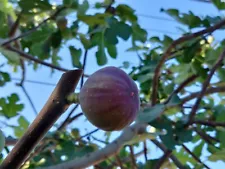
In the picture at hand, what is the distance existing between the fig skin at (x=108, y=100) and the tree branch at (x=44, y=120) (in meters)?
0.02

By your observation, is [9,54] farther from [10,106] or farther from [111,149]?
[111,149]

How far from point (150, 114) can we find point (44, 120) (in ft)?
2.32

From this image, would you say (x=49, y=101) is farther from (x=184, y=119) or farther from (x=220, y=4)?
(x=220, y=4)

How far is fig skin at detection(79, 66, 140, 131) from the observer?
1.92ft

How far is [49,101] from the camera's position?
60 centimetres

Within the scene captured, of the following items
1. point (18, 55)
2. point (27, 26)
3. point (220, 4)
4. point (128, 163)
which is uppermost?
point (220, 4)

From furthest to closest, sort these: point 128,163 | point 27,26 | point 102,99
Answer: point 27,26 → point 128,163 → point 102,99

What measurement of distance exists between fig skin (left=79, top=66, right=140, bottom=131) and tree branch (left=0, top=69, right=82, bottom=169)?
22 millimetres

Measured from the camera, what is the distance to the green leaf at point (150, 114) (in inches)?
49.2

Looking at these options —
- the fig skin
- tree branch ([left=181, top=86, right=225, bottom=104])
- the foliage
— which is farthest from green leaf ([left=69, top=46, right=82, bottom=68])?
the fig skin

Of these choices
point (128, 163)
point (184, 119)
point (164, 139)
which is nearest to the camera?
point (164, 139)

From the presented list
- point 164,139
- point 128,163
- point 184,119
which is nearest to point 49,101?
point 164,139

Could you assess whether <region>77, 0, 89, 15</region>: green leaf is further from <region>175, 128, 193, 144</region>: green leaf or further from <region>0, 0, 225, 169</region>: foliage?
<region>175, 128, 193, 144</region>: green leaf

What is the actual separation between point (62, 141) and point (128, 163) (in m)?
0.33
